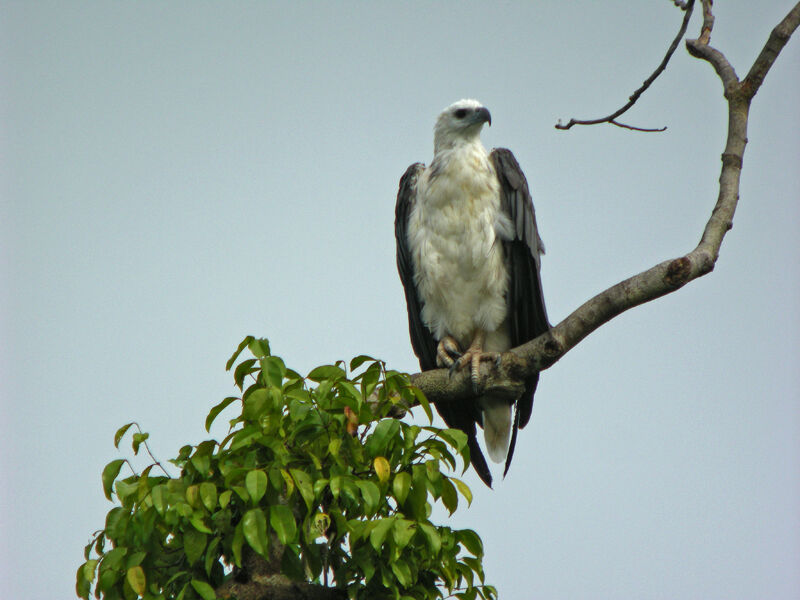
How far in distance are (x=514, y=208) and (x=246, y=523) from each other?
9.78 ft

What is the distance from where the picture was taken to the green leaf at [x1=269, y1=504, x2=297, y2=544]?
2.81 m

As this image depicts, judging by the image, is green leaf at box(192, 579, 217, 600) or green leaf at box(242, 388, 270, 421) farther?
green leaf at box(242, 388, 270, 421)

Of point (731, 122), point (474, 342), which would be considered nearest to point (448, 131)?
point (474, 342)

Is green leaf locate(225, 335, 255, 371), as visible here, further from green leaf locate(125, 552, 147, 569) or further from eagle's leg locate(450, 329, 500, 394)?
eagle's leg locate(450, 329, 500, 394)

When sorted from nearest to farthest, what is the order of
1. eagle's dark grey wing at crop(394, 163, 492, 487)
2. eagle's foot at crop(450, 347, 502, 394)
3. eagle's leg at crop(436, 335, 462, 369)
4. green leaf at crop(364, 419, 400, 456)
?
green leaf at crop(364, 419, 400, 456), eagle's foot at crop(450, 347, 502, 394), eagle's dark grey wing at crop(394, 163, 492, 487), eagle's leg at crop(436, 335, 462, 369)

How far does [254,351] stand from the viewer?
3.14 m

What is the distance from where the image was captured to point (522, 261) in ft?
17.1

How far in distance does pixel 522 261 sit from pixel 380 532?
2.73 m

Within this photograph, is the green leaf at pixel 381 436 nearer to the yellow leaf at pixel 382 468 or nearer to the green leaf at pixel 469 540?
the yellow leaf at pixel 382 468

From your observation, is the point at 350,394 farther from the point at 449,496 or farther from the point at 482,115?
the point at 482,115

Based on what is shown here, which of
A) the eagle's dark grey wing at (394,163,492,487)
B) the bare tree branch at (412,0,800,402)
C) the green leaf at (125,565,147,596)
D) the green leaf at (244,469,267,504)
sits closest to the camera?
the green leaf at (244,469,267,504)

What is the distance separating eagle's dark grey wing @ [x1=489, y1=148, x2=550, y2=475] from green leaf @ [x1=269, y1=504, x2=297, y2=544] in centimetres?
264

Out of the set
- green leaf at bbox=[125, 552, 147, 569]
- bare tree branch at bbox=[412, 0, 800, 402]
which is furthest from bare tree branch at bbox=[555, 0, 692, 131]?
green leaf at bbox=[125, 552, 147, 569]

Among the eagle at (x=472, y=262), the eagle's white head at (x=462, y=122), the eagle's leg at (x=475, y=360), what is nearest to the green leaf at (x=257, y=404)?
the eagle's leg at (x=475, y=360)
